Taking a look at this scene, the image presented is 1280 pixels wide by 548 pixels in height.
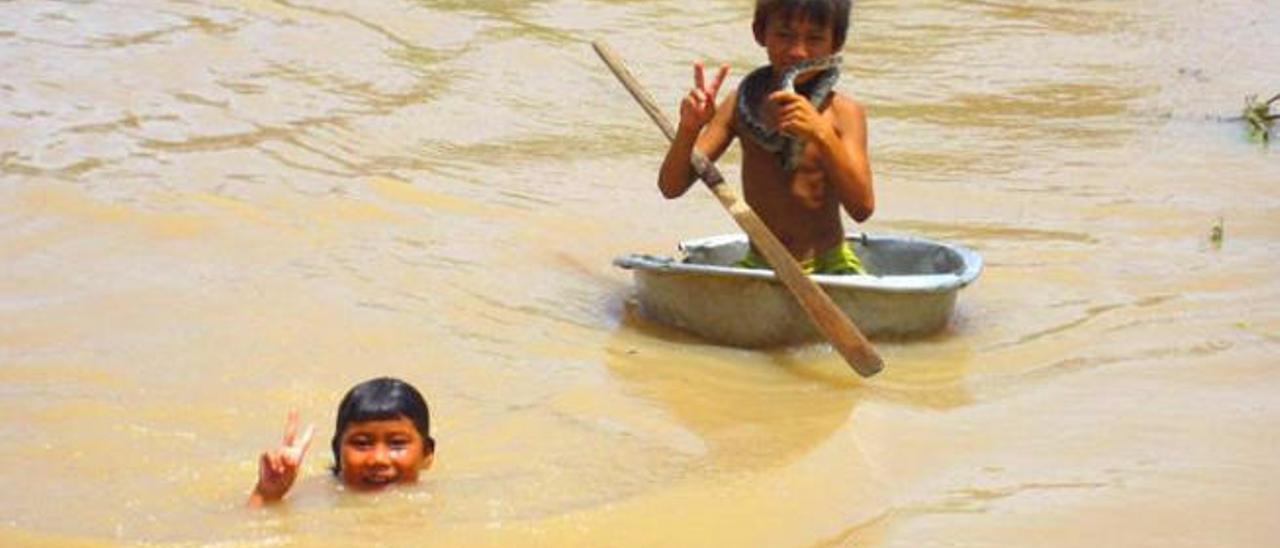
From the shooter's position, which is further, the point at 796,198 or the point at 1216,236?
the point at 1216,236

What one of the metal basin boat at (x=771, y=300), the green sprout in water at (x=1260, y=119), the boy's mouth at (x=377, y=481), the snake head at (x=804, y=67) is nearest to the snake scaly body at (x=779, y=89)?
the snake head at (x=804, y=67)

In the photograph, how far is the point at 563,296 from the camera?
5539 millimetres

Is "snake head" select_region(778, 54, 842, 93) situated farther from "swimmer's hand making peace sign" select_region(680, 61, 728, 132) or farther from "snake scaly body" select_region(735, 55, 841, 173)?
"swimmer's hand making peace sign" select_region(680, 61, 728, 132)

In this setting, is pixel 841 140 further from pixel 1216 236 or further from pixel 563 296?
pixel 1216 236

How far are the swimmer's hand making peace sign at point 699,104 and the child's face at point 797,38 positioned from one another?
24 cm

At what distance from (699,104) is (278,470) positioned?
1498 mm

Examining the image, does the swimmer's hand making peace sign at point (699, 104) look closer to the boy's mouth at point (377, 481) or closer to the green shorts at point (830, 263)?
the green shorts at point (830, 263)

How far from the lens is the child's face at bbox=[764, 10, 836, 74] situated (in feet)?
15.9

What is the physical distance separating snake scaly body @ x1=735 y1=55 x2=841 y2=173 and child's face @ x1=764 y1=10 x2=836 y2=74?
41 mm

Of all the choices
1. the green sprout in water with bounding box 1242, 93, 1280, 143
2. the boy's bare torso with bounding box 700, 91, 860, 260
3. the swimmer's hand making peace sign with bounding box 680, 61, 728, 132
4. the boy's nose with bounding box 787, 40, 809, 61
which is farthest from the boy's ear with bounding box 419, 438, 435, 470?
the green sprout in water with bounding box 1242, 93, 1280, 143

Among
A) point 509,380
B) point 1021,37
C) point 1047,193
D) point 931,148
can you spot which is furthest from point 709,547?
point 1021,37

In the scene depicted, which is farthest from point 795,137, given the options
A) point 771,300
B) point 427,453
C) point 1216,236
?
point 1216,236

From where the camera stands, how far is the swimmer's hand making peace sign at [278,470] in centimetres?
374

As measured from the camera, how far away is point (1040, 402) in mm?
4500
